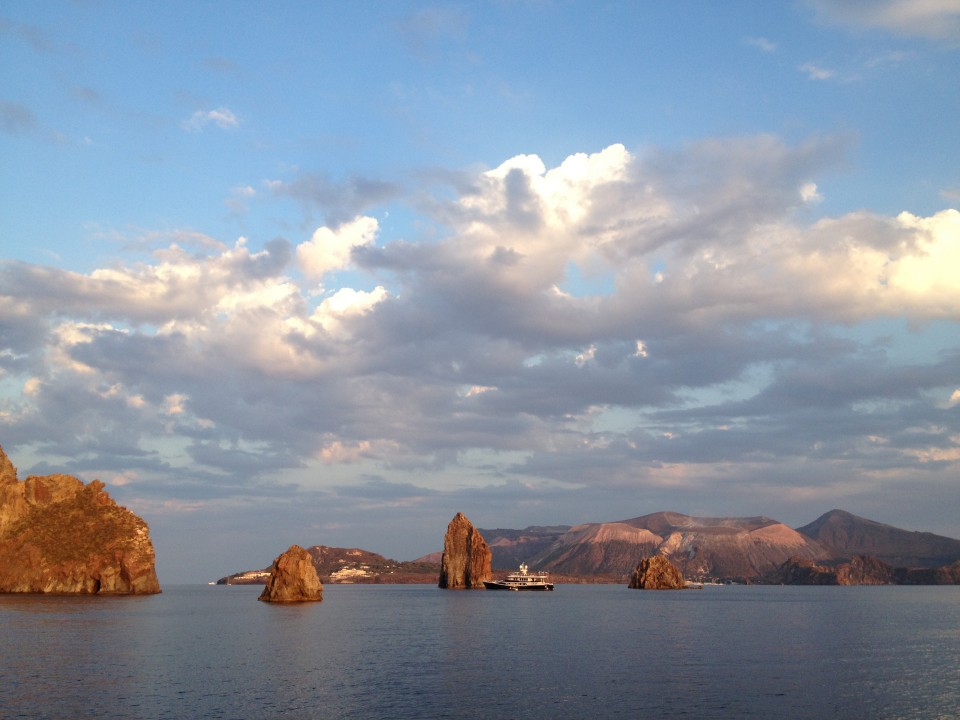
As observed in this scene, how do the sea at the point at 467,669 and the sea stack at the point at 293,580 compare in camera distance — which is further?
the sea stack at the point at 293,580

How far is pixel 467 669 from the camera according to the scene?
7975 centimetres

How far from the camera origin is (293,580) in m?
188

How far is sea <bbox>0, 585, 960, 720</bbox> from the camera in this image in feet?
193

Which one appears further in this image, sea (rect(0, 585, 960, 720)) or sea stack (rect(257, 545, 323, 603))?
sea stack (rect(257, 545, 323, 603))

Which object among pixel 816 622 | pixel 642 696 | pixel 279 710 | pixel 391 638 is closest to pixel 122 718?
pixel 279 710

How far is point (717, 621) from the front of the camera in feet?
497

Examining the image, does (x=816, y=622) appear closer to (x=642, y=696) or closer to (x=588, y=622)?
(x=588, y=622)

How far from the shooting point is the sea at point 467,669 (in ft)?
193

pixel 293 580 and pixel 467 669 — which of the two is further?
pixel 293 580

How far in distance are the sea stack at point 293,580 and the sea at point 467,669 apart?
116 feet

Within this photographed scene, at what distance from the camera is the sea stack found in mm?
178875

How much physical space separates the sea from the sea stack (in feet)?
116

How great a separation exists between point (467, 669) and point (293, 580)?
118124mm

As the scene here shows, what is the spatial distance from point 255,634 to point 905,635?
96963 millimetres
